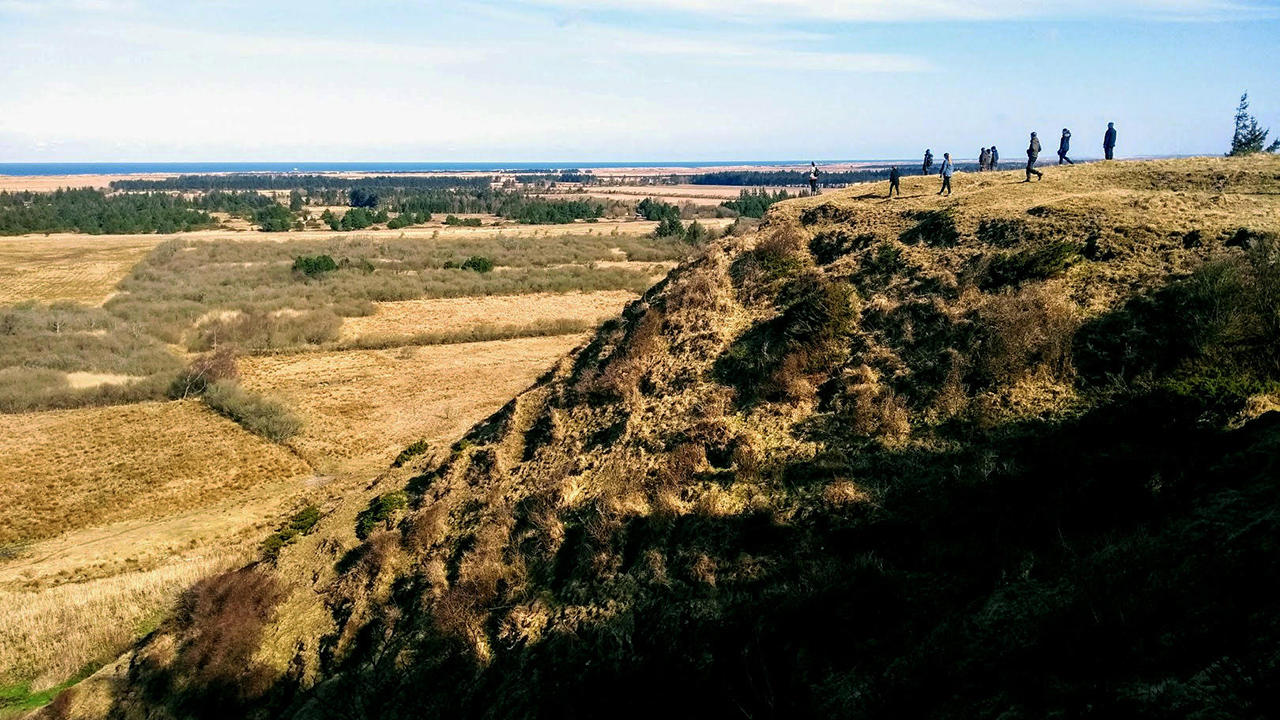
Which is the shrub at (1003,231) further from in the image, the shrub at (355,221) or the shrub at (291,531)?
the shrub at (355,221)

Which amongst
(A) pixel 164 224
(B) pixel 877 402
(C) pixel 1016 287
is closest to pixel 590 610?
(B) pixel 877 402

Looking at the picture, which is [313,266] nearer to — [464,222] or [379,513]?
[379,513]

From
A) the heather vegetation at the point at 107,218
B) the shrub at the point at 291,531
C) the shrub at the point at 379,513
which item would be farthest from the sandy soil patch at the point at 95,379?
the heather vegetation at the point at 107,218

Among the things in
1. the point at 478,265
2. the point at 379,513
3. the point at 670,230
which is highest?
the point at 670,230

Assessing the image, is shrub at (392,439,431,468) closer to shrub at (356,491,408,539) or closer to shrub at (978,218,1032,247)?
shrub at (356,491,408,539)

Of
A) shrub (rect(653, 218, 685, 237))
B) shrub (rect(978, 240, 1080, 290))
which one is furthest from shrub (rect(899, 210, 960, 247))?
shrub (rect(653, 218, 685, 237))

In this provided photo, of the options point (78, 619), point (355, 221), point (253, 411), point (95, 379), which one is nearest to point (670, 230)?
point (355, 221)
